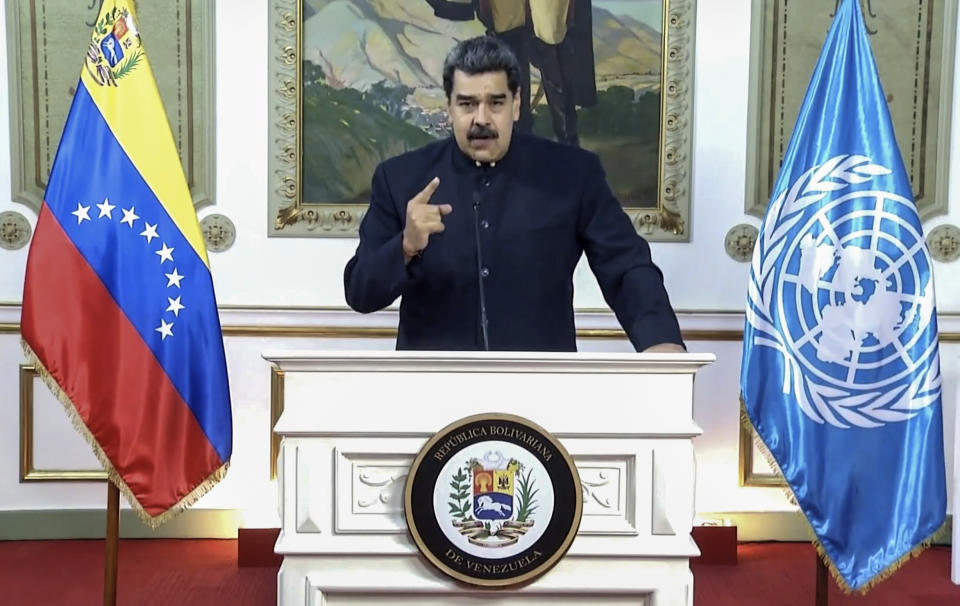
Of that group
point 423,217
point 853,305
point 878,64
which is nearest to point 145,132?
point 423,217

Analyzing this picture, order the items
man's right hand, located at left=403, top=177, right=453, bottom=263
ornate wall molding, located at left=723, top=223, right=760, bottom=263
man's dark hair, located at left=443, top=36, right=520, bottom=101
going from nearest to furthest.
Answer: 1. man's right hand, located at left=403, top=177, right=453, bottom=263
2. man's dark hair, located at left=443, top=36, right=520, bottom=101
3. ornate wall molding, located at left=723, top=223, right=760, bottom=263

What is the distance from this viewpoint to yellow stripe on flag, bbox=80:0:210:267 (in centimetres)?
260

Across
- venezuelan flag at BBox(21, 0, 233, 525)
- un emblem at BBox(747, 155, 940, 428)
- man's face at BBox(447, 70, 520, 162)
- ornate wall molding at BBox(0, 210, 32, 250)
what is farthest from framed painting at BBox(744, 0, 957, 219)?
ornate wall molding at BBox(0, 210, 32, 250)

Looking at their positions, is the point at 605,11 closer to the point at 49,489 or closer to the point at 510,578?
the point at 510,578

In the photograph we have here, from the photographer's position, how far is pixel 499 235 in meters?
2.05

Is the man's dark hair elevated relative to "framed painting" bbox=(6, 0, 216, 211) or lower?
lower

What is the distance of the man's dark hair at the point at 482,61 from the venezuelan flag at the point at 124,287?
116cm

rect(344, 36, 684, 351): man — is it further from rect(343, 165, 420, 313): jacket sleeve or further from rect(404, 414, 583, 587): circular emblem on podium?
rect(404, 414, 583, 587): circular emblem on podium

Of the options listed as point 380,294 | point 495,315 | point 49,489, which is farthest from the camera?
point 49,489

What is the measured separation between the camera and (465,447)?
1331mm

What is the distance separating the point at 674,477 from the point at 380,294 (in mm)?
754

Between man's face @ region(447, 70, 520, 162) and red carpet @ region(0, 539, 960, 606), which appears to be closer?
man's face @ region(447, 70, 520, 162)

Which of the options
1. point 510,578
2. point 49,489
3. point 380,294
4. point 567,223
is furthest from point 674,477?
point 49,489

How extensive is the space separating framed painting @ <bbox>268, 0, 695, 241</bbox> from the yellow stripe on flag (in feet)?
2.87
